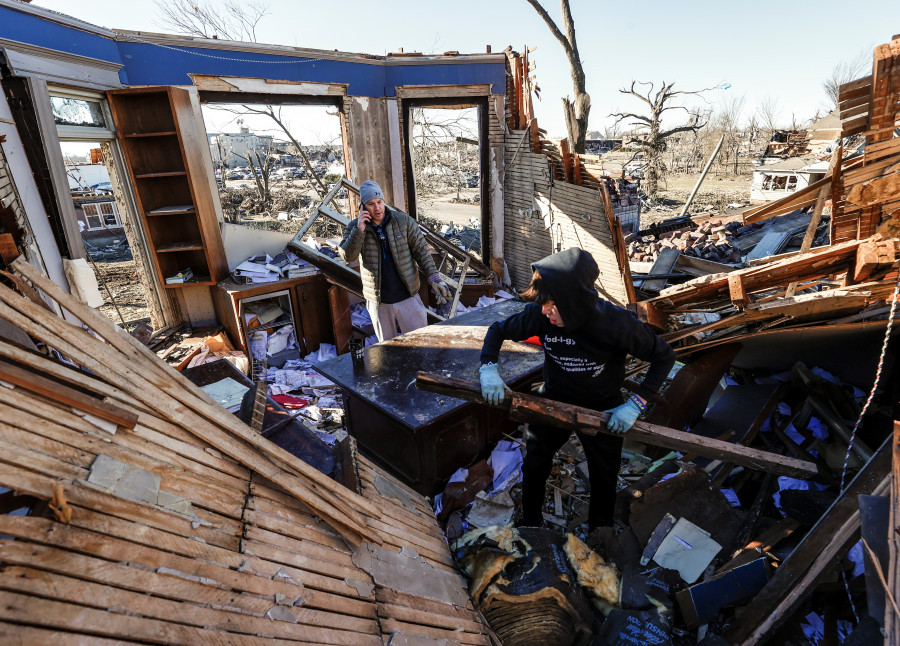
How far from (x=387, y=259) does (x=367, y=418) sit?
1.82 metres

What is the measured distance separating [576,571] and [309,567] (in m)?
1.70

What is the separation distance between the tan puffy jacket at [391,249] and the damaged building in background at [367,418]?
0.68 m

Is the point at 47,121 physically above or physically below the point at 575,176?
above

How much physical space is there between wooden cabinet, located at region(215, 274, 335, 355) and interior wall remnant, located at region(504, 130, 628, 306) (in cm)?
366

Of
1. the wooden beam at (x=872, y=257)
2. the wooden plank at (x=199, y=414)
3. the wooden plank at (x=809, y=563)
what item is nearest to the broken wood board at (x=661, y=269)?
the wooden beam at (x=872, y=257)

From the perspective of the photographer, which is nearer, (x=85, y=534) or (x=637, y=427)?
(x=85, y=534)

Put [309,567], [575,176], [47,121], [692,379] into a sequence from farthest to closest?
[575,176]
[47,121]
[692,379]
[309,567]

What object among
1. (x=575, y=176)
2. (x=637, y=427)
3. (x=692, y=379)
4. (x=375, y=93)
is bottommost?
(x=692, y=379)

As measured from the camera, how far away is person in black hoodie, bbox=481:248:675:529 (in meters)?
2.66

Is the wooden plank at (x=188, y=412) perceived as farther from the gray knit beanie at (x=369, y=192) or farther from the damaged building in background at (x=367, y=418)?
the gray knit beanie at (x=369, y=192)

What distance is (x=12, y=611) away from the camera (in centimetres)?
101

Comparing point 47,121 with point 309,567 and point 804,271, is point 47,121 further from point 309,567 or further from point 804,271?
point 804,271

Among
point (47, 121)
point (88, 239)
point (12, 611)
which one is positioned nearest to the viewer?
point (12, 611)

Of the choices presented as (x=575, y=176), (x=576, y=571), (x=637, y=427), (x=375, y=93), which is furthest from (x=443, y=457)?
(x=375, y=93)
